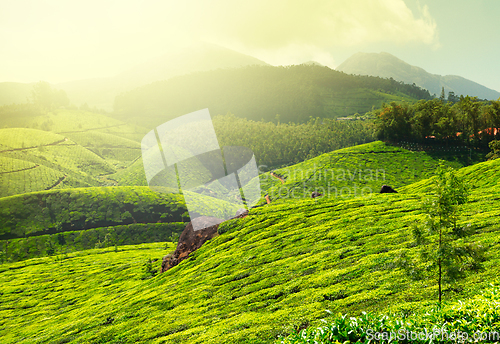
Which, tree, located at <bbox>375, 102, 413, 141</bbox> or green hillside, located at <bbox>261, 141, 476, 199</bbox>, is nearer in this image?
green hillside, located at <bbox>261, 141, 476, 199</bbox>

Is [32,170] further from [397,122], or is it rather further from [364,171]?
[397,122]

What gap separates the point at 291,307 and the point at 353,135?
170703 millimetres

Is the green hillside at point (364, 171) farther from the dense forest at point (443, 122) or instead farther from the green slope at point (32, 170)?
the green slope at point (32, 170)

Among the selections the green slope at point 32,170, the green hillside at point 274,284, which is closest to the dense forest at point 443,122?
the green hillside at point 274,284

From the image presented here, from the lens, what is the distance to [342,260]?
23.0m

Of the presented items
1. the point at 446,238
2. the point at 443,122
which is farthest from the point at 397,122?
the point at 446,238

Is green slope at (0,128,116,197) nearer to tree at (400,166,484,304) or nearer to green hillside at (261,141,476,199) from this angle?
→ green hillside at (261,141,476,199)

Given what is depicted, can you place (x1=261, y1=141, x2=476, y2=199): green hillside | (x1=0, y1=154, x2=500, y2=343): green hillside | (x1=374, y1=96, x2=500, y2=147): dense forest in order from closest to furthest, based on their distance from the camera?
(x1=0, y1=154, x2=500, y2=343): green hillside
(x1=374, y1=96, x2=500, y2=147): dense forest
(x1=261, y1=141, x2=476, y2=199): green hillside

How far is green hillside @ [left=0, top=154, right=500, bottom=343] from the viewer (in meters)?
16.6

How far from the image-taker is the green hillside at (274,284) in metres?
16.6

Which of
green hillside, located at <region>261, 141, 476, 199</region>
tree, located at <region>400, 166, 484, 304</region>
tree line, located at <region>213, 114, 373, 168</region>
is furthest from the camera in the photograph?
tree line, located at <region>213, 114, 373, 168</region>

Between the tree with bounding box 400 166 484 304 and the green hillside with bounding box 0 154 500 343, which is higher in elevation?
the tree with bounding box 400 166 484 304

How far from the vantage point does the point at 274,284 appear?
23312 millimetres

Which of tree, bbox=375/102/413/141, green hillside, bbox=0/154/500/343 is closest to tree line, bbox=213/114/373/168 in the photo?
tree, bbox=375/102/413/141
